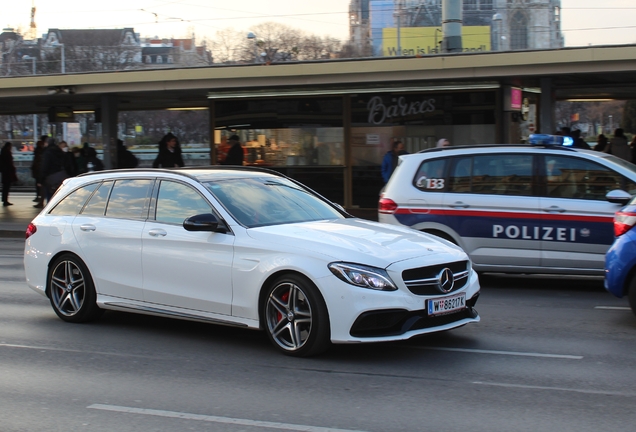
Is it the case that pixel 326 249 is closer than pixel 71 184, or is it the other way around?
pixel 326 249

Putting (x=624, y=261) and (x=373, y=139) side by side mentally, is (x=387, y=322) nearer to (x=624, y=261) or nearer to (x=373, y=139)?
(x=624, y=261)

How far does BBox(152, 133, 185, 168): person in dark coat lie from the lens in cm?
2047

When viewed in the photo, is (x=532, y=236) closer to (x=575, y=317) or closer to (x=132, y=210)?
(x=575, y=317)

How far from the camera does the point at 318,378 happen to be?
6.19 meters

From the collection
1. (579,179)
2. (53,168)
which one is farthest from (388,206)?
(53,168)

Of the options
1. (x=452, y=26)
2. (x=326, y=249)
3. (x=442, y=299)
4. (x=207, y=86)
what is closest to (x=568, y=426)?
(x=442, y=299)

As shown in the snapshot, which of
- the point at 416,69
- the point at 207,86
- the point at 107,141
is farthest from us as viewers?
the point at 107,141

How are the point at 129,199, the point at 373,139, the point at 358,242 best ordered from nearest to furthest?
1. the point at 358,242
2. the point at 129,199
3. the point at 373,139

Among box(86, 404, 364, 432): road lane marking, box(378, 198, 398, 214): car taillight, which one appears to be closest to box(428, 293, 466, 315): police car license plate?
box(86, 404, 364, 432): road lane marking

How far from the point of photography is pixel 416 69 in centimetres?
1761

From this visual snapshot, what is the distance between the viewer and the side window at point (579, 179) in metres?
10.2

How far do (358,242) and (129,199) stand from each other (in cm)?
262

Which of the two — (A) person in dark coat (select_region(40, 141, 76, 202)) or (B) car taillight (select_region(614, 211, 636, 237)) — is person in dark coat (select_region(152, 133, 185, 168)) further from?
(B) car taillight (select_region(614, 211, 636, 237))

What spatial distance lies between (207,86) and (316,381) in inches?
579
